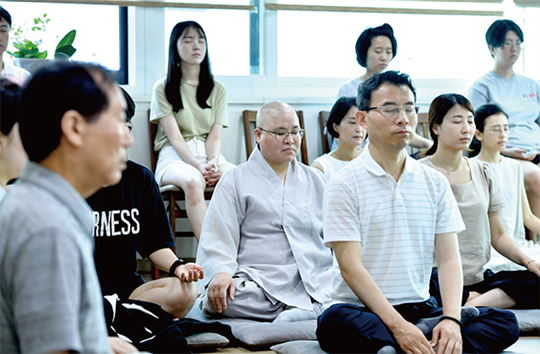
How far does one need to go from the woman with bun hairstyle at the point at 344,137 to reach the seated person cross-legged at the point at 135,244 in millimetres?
1358

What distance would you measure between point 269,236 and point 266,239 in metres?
0.02

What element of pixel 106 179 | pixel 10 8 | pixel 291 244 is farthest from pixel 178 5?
pixel 106 179

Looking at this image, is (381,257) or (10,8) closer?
(381,257)

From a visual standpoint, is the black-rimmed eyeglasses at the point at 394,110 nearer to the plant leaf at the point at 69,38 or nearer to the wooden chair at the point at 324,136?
the wooden chair at the point at 324,136

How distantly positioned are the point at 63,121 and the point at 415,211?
135cm

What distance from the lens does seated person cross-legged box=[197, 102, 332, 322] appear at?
2.53m

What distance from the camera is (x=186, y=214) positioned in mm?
3385

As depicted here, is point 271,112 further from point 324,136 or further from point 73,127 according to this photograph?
point 73,127

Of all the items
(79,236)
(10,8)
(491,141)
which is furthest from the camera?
(10,8)

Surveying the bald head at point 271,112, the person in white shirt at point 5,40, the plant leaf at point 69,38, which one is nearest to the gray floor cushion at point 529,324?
the bald head at point 271,112

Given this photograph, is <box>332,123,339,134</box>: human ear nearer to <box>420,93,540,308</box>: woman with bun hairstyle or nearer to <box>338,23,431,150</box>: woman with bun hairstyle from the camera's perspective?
<box>338,23,431,150</box>: woman with bun hairstyle

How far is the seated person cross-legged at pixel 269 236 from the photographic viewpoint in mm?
2527

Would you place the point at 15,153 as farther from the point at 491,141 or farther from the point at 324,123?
the point at 324,123

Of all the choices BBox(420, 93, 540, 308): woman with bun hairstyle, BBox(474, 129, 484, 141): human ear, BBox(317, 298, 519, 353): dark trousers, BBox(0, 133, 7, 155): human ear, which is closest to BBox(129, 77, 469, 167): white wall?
BBox(474, 129, 484, 141): human ear
